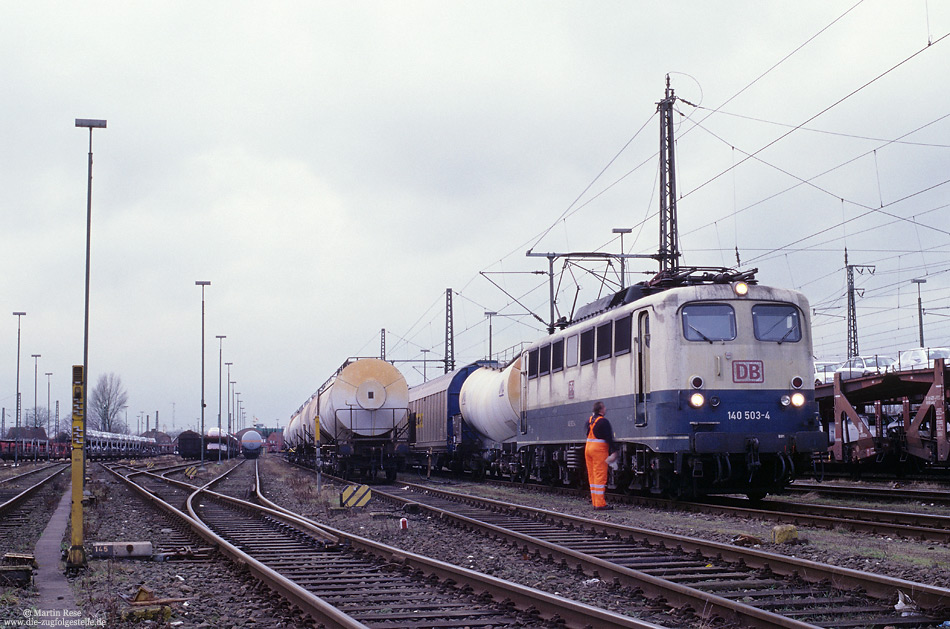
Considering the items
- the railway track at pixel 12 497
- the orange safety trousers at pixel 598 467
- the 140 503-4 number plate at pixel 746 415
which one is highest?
the 140 503-4 number plate at pixel 746 415

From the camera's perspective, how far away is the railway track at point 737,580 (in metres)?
6.59

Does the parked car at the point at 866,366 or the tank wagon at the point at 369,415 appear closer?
the parked car at the point at 866,366

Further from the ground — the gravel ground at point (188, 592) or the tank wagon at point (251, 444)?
the gravel ground at point (188, 592)

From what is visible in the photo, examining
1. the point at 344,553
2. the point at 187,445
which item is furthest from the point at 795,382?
the point at 187,445

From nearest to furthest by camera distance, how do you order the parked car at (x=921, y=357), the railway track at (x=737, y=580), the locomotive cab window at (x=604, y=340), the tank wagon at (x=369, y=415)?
1. the railway track at (x=737, y=580)
2. the locomotive cab window at (x=604, y=340)
3. the parked car at (x=921, y=357)
4. the tank wagon at (x=369, y=415)

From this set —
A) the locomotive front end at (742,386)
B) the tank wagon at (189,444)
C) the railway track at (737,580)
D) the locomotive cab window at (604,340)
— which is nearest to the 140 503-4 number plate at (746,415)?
the locomotive front end at (742,386)

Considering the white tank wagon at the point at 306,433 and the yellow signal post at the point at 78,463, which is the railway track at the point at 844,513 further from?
the white tank wagon at the point at 306,433

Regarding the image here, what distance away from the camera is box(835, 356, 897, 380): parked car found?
24.4m

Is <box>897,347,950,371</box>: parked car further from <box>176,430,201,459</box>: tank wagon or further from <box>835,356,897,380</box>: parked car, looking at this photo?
<box>176,430,201,459</box>: tank wagon

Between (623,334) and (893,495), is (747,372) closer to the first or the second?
(623,334)

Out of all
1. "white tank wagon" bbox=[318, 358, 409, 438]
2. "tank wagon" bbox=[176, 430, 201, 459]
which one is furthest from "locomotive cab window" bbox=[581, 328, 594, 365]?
"tank wagon" bbox=[176, 430, 201, 459]

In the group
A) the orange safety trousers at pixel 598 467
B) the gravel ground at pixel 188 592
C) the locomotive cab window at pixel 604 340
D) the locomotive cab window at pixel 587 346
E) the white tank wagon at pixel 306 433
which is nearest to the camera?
→ the gravel ground at pixel 188 592

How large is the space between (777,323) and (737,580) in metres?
7.31

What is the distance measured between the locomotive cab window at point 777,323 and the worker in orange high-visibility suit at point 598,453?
9.43ft
